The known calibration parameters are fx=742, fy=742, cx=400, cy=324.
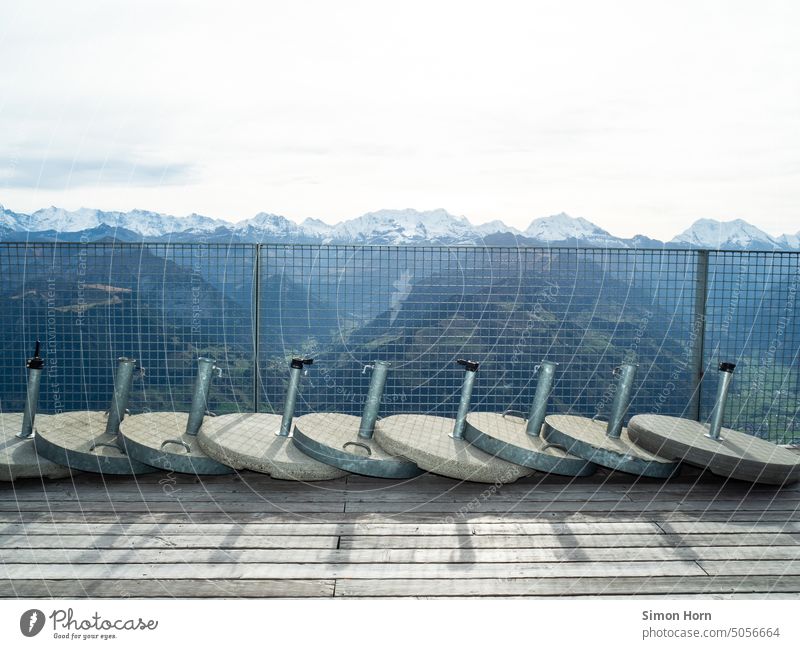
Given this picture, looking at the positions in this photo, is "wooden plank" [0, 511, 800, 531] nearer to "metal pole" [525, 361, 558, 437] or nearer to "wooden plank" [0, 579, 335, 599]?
"wooden plank" [0, 579, 335, 599]

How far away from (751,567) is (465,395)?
234 cm

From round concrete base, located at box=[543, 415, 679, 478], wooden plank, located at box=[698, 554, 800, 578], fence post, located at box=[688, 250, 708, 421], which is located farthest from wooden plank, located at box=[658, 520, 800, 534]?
fence post, located at box=[688, 250, 708, 421]

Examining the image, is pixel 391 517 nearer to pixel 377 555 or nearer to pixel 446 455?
pixel 377 555

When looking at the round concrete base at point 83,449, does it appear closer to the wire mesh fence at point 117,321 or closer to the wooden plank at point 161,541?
the wooden plank at point 161,541

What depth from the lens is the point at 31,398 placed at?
18.6 ft

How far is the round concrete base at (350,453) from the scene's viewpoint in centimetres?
539

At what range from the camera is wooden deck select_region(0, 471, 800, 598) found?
149 inches

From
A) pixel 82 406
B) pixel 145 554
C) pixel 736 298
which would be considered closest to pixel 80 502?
pixel 145 554

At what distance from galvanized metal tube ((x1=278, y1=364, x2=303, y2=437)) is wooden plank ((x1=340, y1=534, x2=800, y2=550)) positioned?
171 cm

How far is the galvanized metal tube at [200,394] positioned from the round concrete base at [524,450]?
2.07 m

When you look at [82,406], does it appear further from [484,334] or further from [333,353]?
[484,334]

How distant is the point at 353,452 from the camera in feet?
18.1

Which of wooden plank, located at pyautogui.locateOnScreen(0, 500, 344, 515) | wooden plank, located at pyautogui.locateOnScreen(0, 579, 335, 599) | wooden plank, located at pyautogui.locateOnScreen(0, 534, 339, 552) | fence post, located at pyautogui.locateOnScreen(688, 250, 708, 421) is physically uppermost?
fence post, located at pyautogui.locateOnScreen(688, 250, 708, 421)

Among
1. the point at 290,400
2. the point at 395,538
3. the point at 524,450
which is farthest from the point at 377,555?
the point at 290,400
